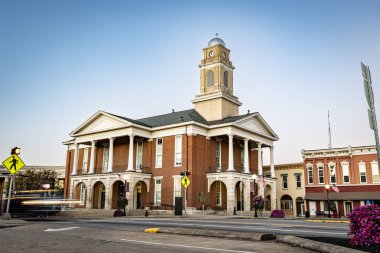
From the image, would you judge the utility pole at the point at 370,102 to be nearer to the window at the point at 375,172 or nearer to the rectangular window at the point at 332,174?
the window at the point at 375,172

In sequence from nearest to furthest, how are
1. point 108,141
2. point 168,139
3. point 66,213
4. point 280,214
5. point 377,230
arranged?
point 377,230 → point 280,214 → point 66,213 → point 168,139 → point 108,141

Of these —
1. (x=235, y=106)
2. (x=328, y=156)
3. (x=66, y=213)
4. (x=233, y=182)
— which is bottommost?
(x=66, y=213)

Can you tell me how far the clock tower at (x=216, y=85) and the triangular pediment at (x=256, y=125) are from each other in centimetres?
336

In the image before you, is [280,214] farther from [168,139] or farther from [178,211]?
[168,139]

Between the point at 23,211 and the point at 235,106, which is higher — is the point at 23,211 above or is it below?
below

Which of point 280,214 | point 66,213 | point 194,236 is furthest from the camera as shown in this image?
point 66,213

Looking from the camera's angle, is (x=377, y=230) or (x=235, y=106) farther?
(x=235, y=106)

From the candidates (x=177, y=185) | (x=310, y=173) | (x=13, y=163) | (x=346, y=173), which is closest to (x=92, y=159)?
(x=177, y=185)

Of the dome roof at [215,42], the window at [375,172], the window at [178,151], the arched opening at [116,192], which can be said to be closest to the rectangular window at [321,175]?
the window at [375,172]

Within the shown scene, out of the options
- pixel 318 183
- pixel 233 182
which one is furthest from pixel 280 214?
pixel 318 183

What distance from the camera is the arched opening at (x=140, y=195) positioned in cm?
4633

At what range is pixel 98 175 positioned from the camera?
4709cm

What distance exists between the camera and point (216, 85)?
51.0 m

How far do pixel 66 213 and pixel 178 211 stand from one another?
11.9 m
